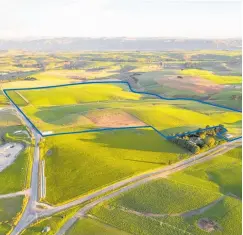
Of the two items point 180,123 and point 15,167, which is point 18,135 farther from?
point 180,123

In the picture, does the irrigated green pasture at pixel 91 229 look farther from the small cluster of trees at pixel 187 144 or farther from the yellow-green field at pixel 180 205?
the small cluster of trees at pixel 187 144

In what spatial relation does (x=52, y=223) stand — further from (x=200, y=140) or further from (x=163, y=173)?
(x=200, y=140)

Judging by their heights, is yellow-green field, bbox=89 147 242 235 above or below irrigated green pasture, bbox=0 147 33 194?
above

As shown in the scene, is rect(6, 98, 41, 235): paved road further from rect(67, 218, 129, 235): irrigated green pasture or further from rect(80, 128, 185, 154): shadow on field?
rect(80, 128, 185, 154): shadow on field

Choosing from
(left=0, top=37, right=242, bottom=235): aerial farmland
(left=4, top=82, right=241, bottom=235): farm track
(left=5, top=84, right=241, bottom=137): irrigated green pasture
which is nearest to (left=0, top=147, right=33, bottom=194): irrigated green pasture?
(left=0, top=37, right=242, bottom=235): aerial farmland

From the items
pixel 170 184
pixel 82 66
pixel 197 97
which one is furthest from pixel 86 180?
pixel 82 66

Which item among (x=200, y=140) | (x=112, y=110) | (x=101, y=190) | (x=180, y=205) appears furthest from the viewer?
(x=112, y=110)

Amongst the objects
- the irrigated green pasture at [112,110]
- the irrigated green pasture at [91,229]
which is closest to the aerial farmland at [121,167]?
the irrigated green pasture at [91,229]

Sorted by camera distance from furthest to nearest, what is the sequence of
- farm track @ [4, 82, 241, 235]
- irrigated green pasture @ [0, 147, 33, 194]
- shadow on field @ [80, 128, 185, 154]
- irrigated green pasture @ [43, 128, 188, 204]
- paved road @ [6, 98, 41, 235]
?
shadow on field @ [80, 128, 185, 154] → irrigated green pasture @ [43, 128, 188, 204] → irrigated green pasture @ [0, 147, 33, 194] → farm track @ [4, 82, 241, 235] → paved road @ [6, 98, 41, 235]

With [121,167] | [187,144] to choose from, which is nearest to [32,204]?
[121,167]
